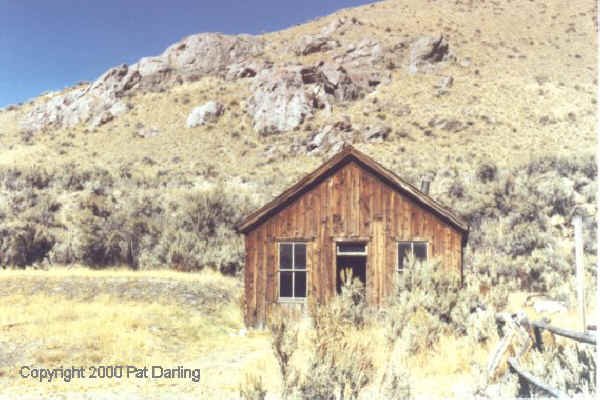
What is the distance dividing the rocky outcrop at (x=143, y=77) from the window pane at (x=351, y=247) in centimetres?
4387

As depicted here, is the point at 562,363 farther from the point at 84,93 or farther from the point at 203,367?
the point at 84,93

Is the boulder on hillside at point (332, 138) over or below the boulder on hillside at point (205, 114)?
below

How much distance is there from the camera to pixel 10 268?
20625 mm

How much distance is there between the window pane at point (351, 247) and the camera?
1342 centimetres

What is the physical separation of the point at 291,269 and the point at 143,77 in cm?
5056

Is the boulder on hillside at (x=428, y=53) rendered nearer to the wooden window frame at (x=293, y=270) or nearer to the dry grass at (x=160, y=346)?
the dry grass at (x=160, y=346)

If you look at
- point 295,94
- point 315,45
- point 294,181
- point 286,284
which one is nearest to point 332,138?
point 295,94

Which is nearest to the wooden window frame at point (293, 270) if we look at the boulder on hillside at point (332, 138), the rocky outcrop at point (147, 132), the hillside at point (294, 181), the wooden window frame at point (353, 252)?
the hillside at point (294, 181)

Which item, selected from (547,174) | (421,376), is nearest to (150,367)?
(421,376)

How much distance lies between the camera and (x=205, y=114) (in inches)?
1881

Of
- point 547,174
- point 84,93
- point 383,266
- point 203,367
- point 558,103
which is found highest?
point 84,93

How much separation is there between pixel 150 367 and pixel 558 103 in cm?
4369

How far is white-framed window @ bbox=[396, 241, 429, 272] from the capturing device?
1295 cm

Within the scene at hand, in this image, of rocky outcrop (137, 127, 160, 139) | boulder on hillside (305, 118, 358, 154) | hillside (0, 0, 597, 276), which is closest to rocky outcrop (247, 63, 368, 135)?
hillside (0, 0, 597, 276)
